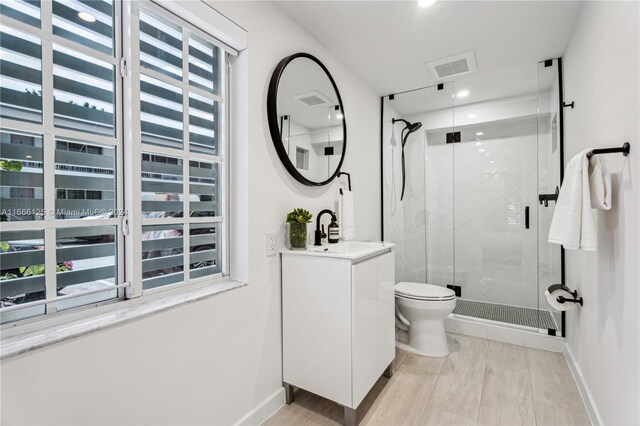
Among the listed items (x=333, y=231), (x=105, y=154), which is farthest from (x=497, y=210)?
(x=105, y=154)

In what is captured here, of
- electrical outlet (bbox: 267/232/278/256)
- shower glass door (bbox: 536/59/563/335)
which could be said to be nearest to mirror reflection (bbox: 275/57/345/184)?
electrical outlet (bbox: 267/232/278/256)

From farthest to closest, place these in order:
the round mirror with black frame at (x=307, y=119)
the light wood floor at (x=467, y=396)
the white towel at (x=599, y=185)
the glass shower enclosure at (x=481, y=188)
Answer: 1. the glass shower enclosure at (x=481, y=188)
2. the round mirror with black frame at (x=307, y=119)
3. the light wood floor at (x=467, y=396)
4. the white towel at (x=599, y=185)

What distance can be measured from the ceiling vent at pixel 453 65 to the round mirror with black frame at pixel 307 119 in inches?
35.4

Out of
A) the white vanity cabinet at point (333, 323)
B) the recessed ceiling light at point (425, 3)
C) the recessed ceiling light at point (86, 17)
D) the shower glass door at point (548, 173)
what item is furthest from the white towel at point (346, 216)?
the recessed ceiling light at point (86, 17)

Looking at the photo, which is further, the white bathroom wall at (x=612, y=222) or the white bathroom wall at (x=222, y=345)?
the white bathroom wall at (x=612, y=222)

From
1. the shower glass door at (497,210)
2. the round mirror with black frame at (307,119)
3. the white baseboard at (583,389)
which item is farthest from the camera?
the shower glass door at (497,210)

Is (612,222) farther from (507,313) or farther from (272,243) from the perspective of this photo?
(507,313)

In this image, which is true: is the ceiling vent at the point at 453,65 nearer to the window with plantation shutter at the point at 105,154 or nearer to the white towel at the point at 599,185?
the white towel at the point at 599,185

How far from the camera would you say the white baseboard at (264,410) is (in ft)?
5.17

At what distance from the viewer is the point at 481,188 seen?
10.0 feet

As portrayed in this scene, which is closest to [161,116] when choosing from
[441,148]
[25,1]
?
[25,1]

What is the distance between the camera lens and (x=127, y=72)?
1189mm

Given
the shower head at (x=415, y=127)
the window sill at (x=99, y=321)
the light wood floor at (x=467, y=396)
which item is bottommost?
the light wood floor at (x=467, y=396)

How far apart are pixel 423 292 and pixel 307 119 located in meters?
1.66
